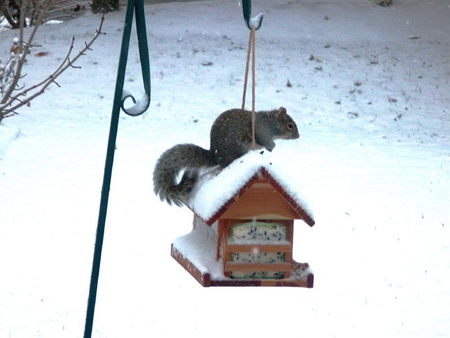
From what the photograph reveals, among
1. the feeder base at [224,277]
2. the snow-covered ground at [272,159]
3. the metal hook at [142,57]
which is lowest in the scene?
the snow-covered ground at [272,159]

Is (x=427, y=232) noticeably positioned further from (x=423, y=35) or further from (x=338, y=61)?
(x=423, y=35)

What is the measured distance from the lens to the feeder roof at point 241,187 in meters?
2.09

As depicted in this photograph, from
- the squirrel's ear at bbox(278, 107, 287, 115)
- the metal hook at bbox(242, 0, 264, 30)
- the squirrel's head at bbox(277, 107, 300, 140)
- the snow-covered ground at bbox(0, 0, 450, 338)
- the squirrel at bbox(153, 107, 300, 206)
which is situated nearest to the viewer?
the metal hook at bbox(242, 0, 264, 30)

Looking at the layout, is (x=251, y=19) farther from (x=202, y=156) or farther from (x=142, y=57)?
(x=202, y=156)

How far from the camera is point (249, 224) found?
89.1 inches

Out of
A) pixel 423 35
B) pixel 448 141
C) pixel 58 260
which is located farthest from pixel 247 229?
pixel 423 35

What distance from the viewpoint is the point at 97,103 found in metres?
7.18

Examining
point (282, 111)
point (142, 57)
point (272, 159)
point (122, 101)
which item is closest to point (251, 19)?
point (142, 57)

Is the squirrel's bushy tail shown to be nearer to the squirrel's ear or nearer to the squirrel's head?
the squirrel's ear

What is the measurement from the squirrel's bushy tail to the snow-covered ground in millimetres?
352

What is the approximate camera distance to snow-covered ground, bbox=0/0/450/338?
410cm

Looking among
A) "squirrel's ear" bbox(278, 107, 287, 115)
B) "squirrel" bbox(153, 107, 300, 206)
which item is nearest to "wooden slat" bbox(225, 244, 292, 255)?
"squirrel" bbox(153, 107, 300, 206)

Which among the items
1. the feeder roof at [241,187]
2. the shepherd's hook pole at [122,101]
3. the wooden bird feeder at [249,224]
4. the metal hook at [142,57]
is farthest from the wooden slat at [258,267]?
the metal hook at [142,57]

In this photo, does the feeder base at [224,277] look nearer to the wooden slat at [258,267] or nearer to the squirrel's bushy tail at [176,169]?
the wooden slat at [258,267]
